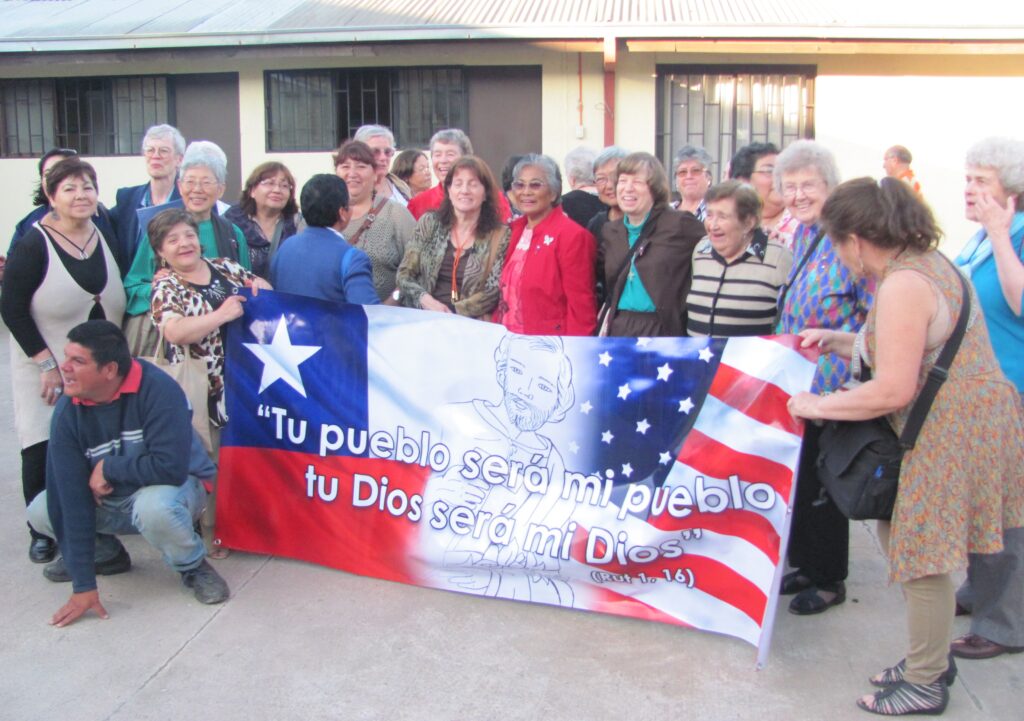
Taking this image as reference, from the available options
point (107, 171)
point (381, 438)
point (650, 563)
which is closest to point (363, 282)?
point (381, 438)

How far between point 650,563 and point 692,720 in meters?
0.70

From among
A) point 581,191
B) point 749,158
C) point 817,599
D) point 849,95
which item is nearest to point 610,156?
point 581,191

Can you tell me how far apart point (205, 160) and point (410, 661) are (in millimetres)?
2758

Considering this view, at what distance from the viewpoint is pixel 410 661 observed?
3.52 meters

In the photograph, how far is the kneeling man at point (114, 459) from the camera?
3.80m

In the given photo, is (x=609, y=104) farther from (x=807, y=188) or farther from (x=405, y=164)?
(x=807, y=188)

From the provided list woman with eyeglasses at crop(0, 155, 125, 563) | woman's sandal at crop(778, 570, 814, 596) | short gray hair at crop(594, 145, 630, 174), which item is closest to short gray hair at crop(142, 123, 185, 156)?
woman with eyeglasses at crop(0, 155, 125, 563)

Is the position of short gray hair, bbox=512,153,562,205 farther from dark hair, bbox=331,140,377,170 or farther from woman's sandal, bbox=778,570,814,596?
woman's sandal, bbox=778,570,814,596

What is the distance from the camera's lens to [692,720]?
3.11 meters

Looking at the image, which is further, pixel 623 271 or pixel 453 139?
pixel 453 139

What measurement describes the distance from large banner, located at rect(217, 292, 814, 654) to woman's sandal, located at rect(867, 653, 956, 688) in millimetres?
385

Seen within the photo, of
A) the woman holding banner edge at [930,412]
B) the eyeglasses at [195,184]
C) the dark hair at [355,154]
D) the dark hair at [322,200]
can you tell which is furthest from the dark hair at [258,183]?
the woman holding banner edge at [930,412]

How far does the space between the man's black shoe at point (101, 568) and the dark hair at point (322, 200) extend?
1754 millimetres

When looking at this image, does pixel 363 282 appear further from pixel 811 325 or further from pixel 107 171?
pixel 107 171
